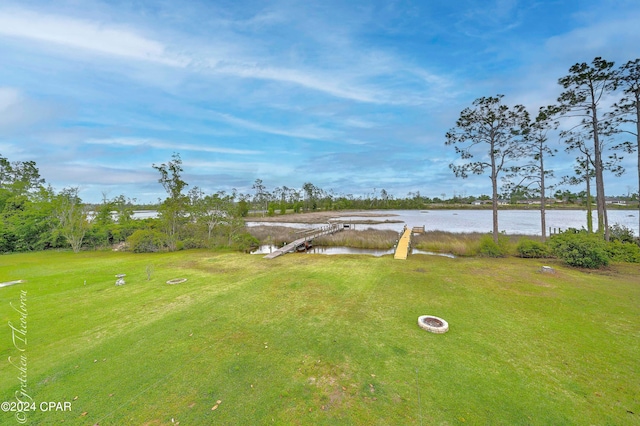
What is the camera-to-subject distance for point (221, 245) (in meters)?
17.6

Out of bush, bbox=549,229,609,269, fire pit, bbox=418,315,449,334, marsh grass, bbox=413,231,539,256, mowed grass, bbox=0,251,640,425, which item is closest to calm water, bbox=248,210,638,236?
marsh grass, bbox=413,231,539,256

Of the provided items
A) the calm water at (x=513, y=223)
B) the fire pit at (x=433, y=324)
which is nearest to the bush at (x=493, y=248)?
the calm water at (x=513, y=223)

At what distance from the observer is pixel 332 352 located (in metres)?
4.44

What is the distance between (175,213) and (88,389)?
1563cm

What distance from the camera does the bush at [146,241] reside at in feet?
52.6

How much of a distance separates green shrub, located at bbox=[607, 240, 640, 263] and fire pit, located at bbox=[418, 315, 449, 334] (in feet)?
36.1

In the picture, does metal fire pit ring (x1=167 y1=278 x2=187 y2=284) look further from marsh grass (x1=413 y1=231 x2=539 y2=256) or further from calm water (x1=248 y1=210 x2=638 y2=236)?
calm water (x1=248 y1=210 x2=638 y2=236)

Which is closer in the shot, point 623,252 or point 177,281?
point 177,281

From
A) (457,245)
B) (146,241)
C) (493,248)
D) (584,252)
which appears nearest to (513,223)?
(457,245)

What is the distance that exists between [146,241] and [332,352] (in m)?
16.6

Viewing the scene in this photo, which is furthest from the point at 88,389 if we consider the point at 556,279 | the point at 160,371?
the point at 556,279

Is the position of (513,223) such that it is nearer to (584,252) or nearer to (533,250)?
(533,250)

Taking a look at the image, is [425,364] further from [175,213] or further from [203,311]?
[175,213]

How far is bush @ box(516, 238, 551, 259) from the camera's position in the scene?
41.3ft
